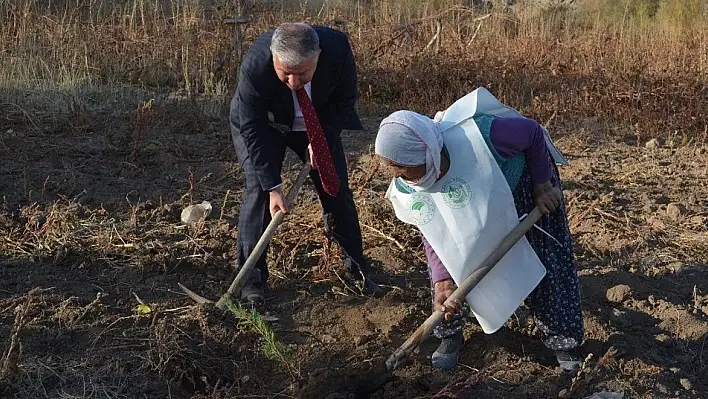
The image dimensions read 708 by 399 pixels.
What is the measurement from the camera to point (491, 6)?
12805 mm

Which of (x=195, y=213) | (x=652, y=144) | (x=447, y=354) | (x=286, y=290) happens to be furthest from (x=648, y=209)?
(x=195, y=213)

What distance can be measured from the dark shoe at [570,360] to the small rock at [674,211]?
2114mm

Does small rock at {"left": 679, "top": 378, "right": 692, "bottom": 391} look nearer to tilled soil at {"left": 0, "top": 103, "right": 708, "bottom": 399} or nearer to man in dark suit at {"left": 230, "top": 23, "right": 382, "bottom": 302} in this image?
tilled soil at {"left": 0, "top": 103, "right": 708, "bottom": 399}

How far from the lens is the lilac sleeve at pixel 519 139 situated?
290 centimetres

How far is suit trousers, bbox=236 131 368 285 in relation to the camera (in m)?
3.78

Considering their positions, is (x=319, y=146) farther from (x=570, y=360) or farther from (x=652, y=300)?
(x=652, y=300)

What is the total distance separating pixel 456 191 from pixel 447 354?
872 millimetres

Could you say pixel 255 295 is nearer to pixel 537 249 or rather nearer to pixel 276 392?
pixel 276 392

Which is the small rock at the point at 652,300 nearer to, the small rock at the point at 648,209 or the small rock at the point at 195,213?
the small rock at the point at 648,209

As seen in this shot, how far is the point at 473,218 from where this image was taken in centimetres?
292

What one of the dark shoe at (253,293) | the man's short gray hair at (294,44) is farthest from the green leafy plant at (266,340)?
the man's short gray hair at (294,44)

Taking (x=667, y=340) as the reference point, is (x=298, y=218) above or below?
below

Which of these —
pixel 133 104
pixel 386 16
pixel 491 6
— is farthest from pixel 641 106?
pixel 491 6

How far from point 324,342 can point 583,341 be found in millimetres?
1189
